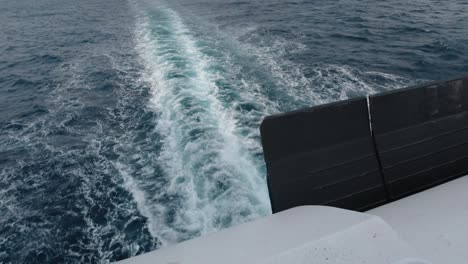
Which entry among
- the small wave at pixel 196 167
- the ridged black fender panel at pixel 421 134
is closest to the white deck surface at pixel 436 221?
the ridged black fender panel at pixel 421 134

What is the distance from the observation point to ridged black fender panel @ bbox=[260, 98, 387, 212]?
2.39 m

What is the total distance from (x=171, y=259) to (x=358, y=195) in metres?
1.60

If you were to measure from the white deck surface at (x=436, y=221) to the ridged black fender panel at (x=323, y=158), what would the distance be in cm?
34

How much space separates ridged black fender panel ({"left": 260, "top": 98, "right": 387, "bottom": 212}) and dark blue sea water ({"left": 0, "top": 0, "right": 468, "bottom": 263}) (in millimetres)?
1689

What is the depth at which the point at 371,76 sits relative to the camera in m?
7.84

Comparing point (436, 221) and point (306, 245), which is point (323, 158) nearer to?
point (436, 221)

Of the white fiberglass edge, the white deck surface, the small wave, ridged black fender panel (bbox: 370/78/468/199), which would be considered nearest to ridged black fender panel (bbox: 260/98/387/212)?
ridged black fender panel (bbox: 370/78/468/199)

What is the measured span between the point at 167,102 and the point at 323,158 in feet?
16.7

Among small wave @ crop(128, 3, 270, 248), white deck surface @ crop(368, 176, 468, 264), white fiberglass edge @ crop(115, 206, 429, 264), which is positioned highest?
white fiberglass edge @ crop(115, 206, 429, 264)

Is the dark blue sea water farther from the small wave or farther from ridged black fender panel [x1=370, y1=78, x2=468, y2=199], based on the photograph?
ridged black fender panel [x1=370, y1=78, x2=468, y2=199]

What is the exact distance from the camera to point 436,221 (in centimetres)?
200

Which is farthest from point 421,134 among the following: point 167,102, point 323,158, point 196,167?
point 167,102

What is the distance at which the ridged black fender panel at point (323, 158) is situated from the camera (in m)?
2.39

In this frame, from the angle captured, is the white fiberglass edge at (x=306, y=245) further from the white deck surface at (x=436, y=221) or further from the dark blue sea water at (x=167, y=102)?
the dark blue sea water at (x=167, y=102)
